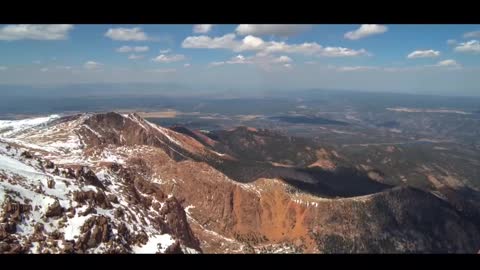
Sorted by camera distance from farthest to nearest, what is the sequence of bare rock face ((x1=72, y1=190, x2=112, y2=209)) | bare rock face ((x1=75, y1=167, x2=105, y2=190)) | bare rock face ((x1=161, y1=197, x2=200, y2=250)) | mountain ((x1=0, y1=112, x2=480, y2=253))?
bare rock face ((x1=161, y1=197, x2=200, y2=250))
bare rock face ((x1=75, y1=167, x2=105, y2=190))
bare rock face ((x1=72, y1=190, x2=112, y2=209))
mountain ((x1=0, y1=112, x2=480, y2=253))

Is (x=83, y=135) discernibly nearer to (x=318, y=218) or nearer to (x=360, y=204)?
(x=318, y=218)

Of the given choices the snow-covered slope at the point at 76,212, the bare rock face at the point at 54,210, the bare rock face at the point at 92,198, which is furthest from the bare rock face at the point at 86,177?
the bare rock face at the point at 54,210

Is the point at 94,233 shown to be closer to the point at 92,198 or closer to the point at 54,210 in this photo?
the point at 54,210

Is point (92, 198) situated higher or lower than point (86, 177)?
lower

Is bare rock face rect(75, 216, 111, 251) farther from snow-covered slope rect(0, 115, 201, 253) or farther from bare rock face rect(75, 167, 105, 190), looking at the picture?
bare rock face rect(75, 167, 105, 190)

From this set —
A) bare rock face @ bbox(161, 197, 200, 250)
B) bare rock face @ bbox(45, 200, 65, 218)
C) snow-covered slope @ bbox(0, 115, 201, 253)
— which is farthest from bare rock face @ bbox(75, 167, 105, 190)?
bare rock face @ bbox(45, 200, 65, 218)

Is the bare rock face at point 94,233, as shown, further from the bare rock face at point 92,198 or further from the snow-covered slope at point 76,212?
the bare rock face at point 92,198

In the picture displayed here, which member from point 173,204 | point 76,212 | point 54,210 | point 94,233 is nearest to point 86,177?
point 76,212

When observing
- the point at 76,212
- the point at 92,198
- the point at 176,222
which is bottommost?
the point at 176,222
